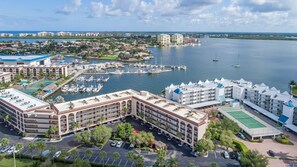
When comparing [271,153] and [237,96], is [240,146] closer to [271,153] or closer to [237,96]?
[271,153]

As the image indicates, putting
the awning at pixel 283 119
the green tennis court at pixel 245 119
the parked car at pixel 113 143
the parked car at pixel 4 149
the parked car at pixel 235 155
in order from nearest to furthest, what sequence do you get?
the parked car at pixel 235 155
the parked car at pixel 4 149
the parked car at pixel 113 143
the green tennis court at pixel 245 119
the awning at pixel 283 119

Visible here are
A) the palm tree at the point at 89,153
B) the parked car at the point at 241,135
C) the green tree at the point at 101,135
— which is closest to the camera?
the palm tree at the point at 89,153

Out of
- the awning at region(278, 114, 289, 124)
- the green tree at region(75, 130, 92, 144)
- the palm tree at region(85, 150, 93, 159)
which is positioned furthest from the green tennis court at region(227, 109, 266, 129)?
the palm tree at region(85, 150, 93, 159)

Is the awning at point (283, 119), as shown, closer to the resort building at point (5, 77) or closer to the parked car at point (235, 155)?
the parked car at point (235, 155)

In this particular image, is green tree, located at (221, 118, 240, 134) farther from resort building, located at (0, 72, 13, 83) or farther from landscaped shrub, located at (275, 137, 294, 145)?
resort building, located at (0, 72, 13, 83)

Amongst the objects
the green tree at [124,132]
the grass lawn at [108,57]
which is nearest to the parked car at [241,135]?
the green tree at [124,132]

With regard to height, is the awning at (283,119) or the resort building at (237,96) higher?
the resort building at (237,96)

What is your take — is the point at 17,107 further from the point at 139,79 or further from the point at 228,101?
the point at 139,79

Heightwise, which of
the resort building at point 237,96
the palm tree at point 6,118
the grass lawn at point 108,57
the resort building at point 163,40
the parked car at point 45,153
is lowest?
the parked car at point 45,153
